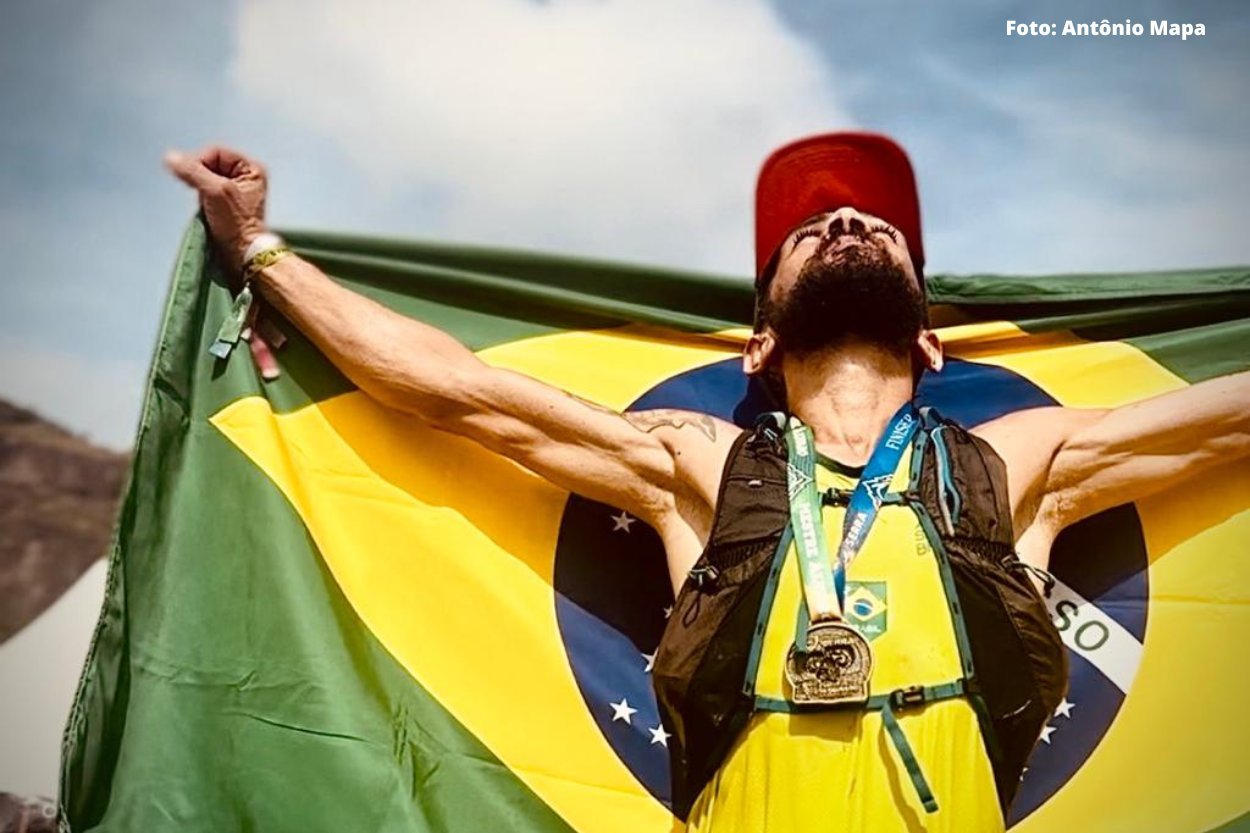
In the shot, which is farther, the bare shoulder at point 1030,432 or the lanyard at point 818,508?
the bare shoulder at point 1030,432

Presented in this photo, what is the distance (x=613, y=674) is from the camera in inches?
131

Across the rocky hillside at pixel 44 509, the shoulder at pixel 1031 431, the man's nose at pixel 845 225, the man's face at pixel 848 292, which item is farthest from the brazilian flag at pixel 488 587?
the rocky hillside at pixel 44 509

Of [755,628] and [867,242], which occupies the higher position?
[867,242]

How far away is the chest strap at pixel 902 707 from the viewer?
2.59 m

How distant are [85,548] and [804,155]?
365cm

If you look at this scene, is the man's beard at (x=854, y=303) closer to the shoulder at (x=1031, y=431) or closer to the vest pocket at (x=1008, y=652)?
the shoulder at (x=1031, y=431)

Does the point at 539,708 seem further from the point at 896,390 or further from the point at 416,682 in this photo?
the point at 896,390

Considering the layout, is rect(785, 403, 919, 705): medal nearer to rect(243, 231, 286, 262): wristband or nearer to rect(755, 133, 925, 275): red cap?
rect(755, 133, 925, 275): red cap

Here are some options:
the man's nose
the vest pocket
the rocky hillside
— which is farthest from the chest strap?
the rocky hillside

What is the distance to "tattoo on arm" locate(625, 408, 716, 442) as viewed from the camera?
10.9 feet

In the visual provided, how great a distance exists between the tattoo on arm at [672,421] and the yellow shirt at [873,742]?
23.4 inches

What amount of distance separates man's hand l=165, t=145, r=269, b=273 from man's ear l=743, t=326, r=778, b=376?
145 cm

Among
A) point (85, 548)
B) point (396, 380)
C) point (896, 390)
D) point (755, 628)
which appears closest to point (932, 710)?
point (755, 628)

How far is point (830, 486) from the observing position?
2.98 meters
